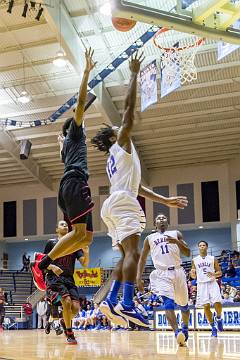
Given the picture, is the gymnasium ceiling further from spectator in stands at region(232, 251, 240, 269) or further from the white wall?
spectator in stands at region(232, 251, 240, 269)

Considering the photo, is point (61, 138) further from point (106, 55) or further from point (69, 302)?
point (106, 55)

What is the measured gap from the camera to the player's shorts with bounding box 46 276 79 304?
705cm

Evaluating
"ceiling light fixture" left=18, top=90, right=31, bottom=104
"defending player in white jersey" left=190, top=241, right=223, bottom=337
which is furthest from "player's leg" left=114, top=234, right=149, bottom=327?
"ceiling light fixture" left=18, top=90, right=31, bottom=104

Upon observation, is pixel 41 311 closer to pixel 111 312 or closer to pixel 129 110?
pixel 111 312

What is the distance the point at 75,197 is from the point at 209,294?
5983 mm

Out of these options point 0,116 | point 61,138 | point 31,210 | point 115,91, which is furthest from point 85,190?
point 31,210

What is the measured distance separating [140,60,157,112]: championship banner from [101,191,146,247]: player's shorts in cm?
1056

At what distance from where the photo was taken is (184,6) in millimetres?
6066

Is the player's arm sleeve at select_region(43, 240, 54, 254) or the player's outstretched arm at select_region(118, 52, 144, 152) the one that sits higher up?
the player's outstretched arm at select_region(118, 52, 144, 152)

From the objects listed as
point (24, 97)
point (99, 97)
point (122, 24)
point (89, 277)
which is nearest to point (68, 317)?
point (122, 24)

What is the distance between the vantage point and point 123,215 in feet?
16.3

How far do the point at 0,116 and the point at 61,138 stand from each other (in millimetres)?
16771

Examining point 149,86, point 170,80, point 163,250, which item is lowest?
point 163,250

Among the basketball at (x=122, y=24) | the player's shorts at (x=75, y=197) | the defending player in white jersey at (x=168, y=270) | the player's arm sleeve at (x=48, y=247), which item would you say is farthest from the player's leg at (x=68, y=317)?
the basketball at (x=122, y=24)
